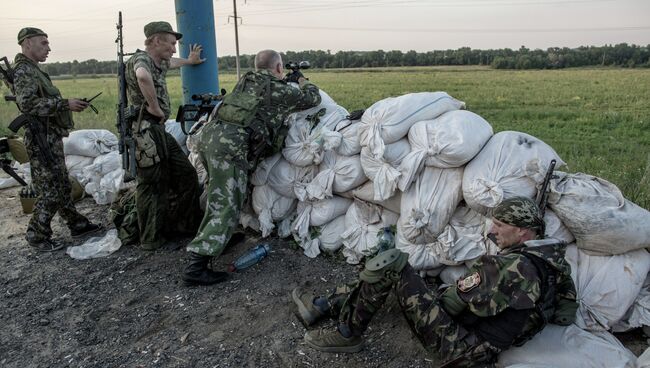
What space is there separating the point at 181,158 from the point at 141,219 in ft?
2.02

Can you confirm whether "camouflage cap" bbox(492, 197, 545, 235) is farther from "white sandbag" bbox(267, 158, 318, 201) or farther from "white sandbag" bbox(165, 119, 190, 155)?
"white sandbag" bbox(165, 119, 190, 155)

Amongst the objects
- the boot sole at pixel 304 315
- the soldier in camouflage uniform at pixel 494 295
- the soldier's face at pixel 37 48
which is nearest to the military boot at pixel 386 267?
the soldier in camouflage uniform at pixel 494 295

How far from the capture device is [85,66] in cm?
5012

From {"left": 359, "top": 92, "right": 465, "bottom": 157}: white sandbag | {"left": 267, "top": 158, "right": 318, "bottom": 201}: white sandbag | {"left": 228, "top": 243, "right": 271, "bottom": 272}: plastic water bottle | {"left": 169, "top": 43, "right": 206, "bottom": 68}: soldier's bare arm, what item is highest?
{"left": 169, "top": 43, "right": 206, "bottom": 68}: soldier's bare arm

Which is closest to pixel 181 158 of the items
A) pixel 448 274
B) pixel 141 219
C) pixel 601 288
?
pixel 141 219

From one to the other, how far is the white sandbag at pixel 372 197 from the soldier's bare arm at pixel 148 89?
1.67m

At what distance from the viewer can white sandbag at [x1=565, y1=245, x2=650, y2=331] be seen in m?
2.62

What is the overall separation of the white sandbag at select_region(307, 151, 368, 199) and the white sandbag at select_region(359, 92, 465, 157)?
207mm

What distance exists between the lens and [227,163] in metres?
3.49

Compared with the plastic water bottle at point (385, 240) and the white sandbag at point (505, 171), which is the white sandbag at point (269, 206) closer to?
the plastic water bottle at point (385, 240)

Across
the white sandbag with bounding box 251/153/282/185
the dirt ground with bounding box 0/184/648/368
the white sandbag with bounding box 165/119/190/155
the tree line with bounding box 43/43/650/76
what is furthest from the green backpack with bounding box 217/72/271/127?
the tree line with bounding box 43/43/650/76

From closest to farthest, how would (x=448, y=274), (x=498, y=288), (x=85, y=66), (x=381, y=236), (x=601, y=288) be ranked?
(x=498, y=288), (x=601, y=288), (x=448, y=274), (x=381, y=236), (x=85, y=66)

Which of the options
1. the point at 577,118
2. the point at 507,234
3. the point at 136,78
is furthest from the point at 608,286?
the point at 577,118

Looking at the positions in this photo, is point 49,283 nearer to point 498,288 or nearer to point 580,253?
point 498,288
